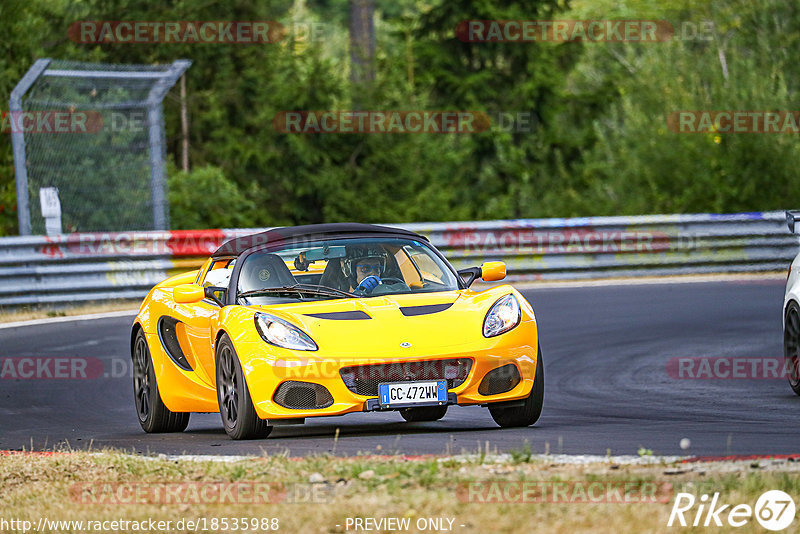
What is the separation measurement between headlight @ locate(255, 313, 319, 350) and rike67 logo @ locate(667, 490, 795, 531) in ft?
11.2

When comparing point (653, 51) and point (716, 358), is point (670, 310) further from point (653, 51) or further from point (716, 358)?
point (653, 51)

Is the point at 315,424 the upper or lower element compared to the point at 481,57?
lower

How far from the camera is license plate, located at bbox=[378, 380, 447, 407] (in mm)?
8688

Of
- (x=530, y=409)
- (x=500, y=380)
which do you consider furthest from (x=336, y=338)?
(x=530, y=409)

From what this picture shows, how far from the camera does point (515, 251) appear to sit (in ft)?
73.3

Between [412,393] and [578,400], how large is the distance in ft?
9.42

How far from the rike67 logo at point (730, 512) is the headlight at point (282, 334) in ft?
11.2

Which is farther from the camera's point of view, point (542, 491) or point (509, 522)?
point (542, 491)

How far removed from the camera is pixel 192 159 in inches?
1325

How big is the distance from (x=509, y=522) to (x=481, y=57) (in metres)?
35.3

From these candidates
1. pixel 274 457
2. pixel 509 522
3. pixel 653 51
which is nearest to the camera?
pixel 509 522

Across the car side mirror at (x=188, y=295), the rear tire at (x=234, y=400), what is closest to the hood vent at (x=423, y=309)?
the rear tire at (x=234, y=400)

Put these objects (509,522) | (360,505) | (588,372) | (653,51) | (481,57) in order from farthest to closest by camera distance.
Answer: (481,57) < (653,51) < (588,372) < (360,505) < (509,522)

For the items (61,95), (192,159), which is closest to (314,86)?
(192,159)
